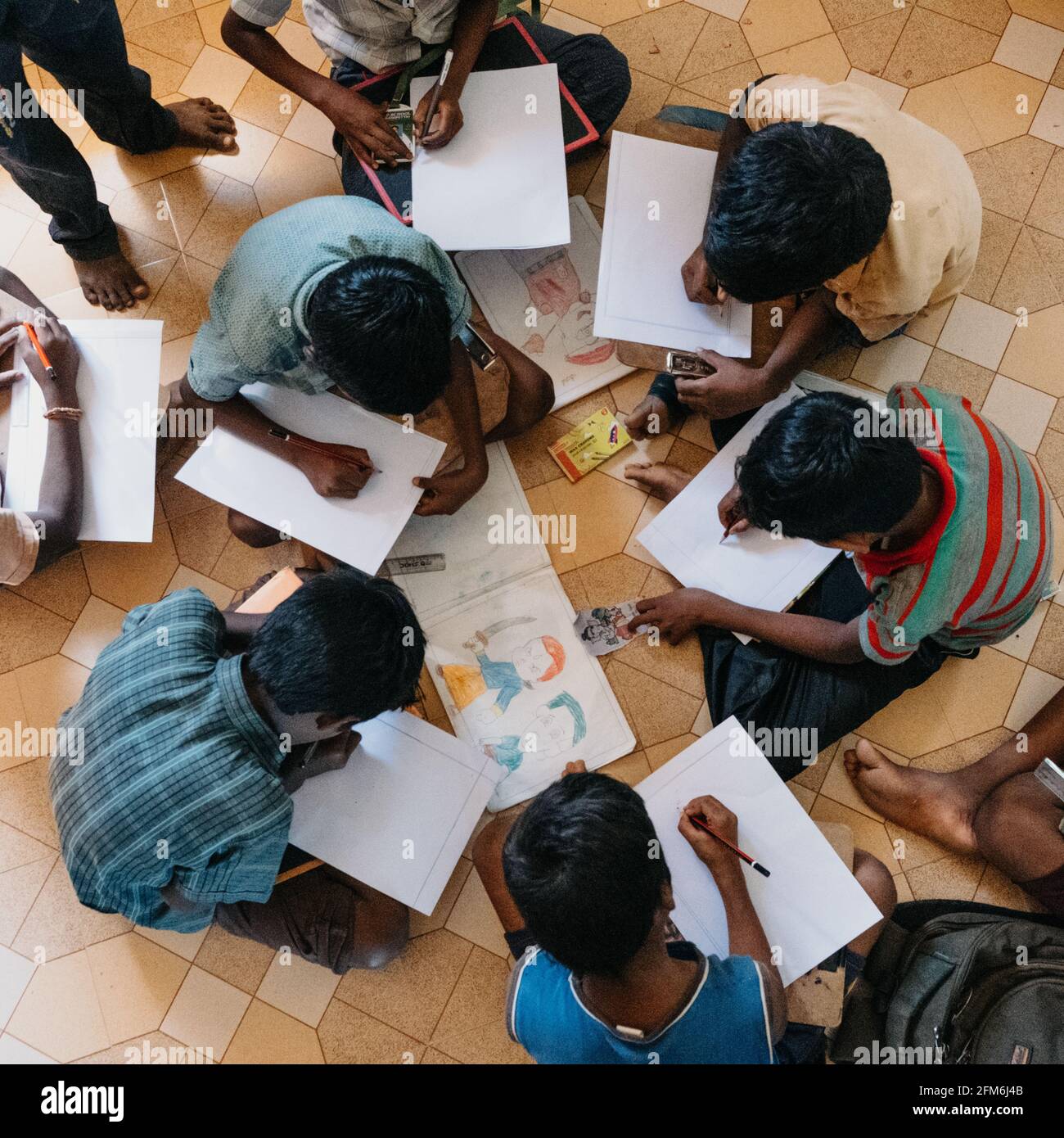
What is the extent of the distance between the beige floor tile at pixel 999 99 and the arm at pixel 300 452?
5.24ft

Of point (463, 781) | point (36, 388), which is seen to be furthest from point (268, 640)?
point (36, 388)

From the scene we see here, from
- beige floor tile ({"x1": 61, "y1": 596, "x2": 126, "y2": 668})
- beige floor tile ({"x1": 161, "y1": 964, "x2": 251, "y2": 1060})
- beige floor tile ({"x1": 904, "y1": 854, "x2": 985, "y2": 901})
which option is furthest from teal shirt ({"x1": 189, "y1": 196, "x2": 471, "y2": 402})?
beige floor tile ({"x1": 904, "y1": 854, "x2": 985, "y2": 901})

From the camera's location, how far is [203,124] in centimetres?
209

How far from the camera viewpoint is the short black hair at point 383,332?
1388mm

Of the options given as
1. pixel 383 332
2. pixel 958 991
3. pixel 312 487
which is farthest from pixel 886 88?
pixel 958 991

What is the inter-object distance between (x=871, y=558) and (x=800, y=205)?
1.87ft

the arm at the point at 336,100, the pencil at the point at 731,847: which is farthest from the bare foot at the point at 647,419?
the pencil at the point at 731,847

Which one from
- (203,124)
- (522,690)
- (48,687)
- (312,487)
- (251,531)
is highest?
(203,124)

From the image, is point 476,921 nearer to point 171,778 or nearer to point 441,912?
point 441,912

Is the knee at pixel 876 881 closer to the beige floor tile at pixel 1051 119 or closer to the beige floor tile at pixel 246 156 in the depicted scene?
the beige floor tile at pixel 1051 119

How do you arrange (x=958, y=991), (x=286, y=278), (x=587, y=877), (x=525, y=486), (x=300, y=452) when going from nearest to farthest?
(x=587, y=877) < (x=286, y=278) < (x=958, y=991) < (x=300, y=452) < (x=525, y=486)

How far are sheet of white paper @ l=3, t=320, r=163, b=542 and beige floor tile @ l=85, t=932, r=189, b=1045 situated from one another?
81cm
